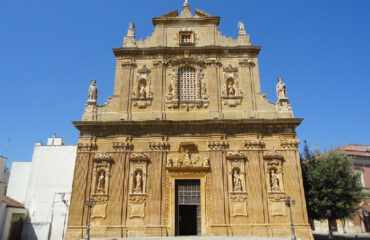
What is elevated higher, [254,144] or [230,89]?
[230,89]

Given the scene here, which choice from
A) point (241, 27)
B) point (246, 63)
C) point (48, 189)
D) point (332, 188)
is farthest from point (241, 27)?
point (48, 189)

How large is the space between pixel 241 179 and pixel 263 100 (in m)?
5.59

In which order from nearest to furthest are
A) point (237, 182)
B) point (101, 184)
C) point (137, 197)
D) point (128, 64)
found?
1. point (137, 197)
2. point (237, 182)
3. point (101, 184)
4. point (128, 64)

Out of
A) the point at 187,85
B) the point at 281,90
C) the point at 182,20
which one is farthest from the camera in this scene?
the point at 182,20

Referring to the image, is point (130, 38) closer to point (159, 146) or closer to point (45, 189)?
point (159, 146)

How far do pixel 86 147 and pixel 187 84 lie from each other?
787 centimetres

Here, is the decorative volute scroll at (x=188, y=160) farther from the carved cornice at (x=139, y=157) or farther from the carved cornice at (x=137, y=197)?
the carved cornice at (x=137, y=197)

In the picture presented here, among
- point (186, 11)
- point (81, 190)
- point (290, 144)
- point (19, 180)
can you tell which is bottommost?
point (81, 190)

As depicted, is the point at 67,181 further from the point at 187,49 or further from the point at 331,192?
the point at 331,192

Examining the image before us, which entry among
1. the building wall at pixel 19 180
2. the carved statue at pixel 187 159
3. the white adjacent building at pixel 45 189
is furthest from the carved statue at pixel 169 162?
the building wall at pixel 19 180

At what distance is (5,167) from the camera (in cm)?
2738

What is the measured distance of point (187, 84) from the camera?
20.2 meters

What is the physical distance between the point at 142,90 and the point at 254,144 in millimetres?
8239

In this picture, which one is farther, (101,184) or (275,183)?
(101,184)
